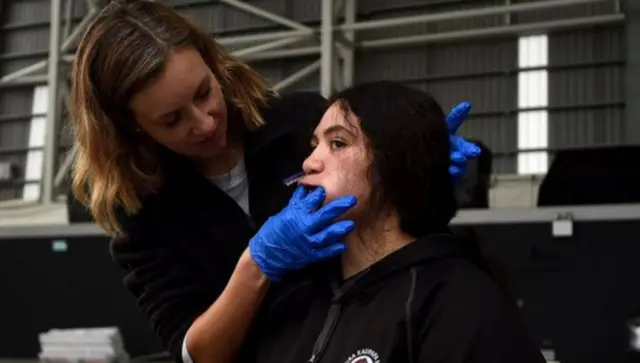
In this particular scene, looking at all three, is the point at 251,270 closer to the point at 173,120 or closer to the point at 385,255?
the point at 385,255

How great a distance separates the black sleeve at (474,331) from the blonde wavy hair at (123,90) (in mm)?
488

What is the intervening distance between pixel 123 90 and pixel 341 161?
1.13 feet

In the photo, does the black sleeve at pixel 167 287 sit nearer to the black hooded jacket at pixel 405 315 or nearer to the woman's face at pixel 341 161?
the black hooded jacket at pixel 405 315

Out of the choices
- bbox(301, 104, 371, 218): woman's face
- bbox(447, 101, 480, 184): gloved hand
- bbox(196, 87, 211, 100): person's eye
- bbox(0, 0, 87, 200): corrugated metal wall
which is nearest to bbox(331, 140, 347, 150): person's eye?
bbox(301, 104, 371, 218): woman's face

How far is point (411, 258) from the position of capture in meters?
0.79

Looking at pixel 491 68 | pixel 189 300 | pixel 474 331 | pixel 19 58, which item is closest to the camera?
pixel 474 331

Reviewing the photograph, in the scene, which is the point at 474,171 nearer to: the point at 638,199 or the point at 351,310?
the point at 638,199

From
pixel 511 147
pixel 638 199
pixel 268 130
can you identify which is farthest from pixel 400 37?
pixel 268 130

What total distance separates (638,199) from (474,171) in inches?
25.1

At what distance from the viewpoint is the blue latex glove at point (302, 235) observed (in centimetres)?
78

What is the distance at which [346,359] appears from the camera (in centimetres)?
75

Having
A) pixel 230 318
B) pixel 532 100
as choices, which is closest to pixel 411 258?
pixel 230 318

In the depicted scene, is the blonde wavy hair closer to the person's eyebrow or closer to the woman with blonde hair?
the woman with blonde hair

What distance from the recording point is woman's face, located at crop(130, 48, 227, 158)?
96cm
